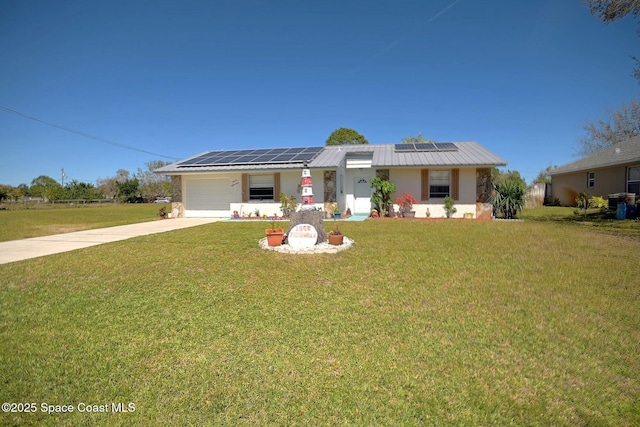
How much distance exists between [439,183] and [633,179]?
13.0 m

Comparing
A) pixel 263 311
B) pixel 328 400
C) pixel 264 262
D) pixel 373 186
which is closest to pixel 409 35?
pixel 373 186

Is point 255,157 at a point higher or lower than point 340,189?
higher

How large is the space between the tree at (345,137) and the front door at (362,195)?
20.6 metres

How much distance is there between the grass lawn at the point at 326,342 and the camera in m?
2.31

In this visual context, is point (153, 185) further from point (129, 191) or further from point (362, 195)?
point (362, 195)

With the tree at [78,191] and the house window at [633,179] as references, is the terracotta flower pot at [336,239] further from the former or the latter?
the tree at [78,191]

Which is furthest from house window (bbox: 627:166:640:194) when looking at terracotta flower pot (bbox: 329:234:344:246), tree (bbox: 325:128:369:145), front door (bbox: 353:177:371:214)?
tree (bbox: 325:128:369:145)

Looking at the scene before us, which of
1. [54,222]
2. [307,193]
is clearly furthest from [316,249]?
[54,222]

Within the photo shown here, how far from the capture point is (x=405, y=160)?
1573 centimetres

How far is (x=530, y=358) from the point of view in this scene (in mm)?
2936

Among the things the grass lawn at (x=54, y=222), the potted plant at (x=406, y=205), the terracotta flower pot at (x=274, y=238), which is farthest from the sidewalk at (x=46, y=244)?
the potted plant at (x=406, y=205)

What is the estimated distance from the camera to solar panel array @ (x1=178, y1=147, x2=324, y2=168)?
621 inches

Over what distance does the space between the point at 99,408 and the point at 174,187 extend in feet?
54.6

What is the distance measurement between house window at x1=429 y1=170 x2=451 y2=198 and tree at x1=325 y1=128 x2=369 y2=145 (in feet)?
72.0
